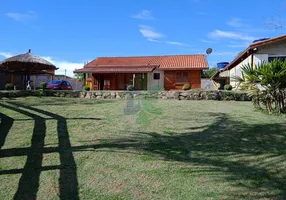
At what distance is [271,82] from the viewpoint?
852cm

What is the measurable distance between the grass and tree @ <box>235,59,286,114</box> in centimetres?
131

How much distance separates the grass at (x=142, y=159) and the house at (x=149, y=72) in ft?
54.1

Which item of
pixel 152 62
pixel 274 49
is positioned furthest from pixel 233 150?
pixel 152 62

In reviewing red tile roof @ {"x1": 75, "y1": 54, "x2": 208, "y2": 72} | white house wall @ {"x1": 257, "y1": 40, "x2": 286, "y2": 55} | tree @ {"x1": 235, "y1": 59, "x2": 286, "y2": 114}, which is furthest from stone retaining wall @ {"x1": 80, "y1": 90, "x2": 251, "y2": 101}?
red tile roof @ {"x1": 75, "y1": 54, "x2": 208, "y2": 72}

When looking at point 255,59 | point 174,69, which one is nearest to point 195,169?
point 255,59

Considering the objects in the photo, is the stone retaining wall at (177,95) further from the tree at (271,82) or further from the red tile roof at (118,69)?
the red tile roof at (118,69)

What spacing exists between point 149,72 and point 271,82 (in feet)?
54.0

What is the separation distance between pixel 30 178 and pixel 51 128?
2.69 m

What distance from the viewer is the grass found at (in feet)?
12.2

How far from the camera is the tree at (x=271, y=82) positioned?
8367mm

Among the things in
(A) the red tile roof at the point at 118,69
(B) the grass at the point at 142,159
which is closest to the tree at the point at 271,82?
(B) the grass at the point at 142,159

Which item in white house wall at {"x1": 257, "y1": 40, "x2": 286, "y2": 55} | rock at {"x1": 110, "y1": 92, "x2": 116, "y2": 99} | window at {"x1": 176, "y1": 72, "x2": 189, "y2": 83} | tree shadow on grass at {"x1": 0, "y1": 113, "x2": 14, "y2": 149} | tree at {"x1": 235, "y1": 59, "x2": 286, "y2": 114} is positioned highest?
white house wall at {"x1": 257, "y1": 40, "x2": 286, "y2": 55}

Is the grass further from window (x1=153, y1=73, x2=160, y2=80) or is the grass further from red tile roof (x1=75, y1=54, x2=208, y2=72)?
window (x1=153, y1=73, x2=160, y2=80)

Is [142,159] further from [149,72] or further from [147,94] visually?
[149,72]
